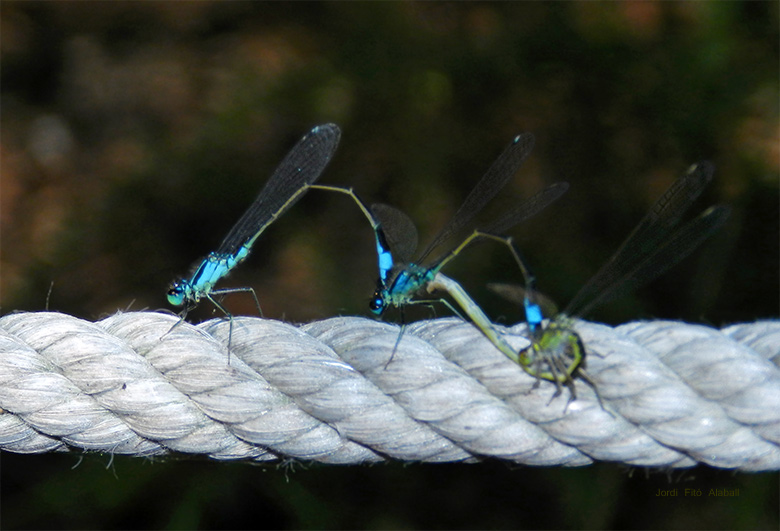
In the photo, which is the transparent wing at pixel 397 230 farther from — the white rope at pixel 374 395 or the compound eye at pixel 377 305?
the white rope at pixel 374 395

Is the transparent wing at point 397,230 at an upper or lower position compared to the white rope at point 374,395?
upper

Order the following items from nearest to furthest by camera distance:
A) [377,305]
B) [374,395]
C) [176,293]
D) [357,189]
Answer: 1. [374,395]
2. [377,305]
3. [176,293]
4. [357,189]

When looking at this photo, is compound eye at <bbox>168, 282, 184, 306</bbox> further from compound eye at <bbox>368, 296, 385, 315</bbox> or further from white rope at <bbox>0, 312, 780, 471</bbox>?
white rope at <bbox>0, 312, 780, 471</bbox>

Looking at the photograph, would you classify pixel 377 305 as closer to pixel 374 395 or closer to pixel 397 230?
pixel 397 230

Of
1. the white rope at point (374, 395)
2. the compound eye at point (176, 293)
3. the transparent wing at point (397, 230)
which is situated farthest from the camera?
the compound eye at point (176, 293)

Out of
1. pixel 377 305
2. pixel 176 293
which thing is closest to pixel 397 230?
pixel 377 305

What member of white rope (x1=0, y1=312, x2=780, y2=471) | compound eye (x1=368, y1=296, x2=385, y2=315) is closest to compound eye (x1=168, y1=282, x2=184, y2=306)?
compound eye (x1=368, y1=296, x2=385, y2=315)

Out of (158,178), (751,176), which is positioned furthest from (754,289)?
(158,178)

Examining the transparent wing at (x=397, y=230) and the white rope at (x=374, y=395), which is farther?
the transparent wing at (x=397, y=230)

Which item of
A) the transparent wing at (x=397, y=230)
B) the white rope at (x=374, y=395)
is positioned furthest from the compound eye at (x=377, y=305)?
the white rope at (x=374, y=395)

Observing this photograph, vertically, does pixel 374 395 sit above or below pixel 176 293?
below
